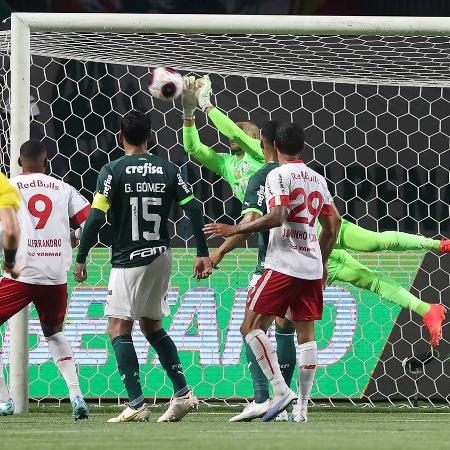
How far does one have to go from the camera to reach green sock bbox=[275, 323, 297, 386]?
24.8 feet

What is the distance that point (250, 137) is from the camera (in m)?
8.47

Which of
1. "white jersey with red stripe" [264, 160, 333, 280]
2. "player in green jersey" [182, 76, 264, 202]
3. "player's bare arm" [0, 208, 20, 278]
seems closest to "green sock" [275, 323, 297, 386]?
"white jersey with red stripe" [264, 160, 333, 280]

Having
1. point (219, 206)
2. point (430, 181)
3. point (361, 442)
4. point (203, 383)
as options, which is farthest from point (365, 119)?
point (361, 442)

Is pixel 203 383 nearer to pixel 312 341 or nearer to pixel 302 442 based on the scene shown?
A: pixel 312 341

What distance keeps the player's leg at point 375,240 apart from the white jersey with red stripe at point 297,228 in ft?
5.00

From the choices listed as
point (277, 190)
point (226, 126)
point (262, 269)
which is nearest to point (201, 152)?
point (226, 126)

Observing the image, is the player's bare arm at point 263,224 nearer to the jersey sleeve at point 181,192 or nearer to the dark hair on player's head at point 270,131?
the jersey sleeve at point 181,192

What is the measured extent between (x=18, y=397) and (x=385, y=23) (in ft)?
11.0

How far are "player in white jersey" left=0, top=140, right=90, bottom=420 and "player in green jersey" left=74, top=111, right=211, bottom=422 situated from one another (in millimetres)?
401

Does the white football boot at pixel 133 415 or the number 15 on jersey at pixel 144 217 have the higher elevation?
the number 15 on jersey at pixel 144 217

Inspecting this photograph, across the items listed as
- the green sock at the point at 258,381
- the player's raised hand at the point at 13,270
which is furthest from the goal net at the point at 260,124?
the player's raised hand at the point at 13,270

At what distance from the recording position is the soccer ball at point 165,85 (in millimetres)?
7930

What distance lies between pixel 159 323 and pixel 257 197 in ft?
2.90

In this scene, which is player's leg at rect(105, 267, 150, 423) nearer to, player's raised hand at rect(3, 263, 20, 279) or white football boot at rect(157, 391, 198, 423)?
white football boot at rect(157, 391, 198, 423)
